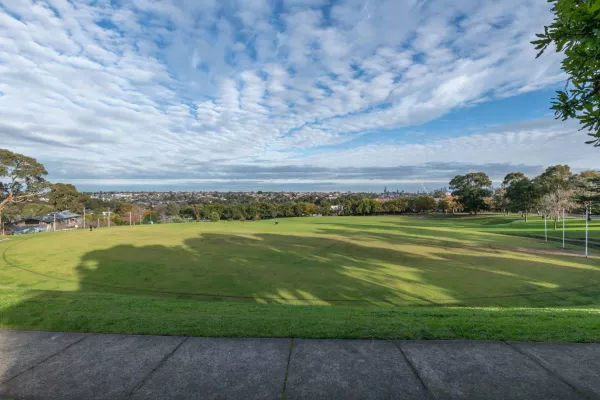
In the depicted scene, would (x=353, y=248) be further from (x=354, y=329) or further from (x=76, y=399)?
(x=76, y=399)

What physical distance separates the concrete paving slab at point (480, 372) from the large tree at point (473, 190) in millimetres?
85598

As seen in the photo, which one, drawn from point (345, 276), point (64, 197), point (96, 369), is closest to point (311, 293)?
point (345, 276)

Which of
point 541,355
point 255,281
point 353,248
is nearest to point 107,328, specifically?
point 541,355

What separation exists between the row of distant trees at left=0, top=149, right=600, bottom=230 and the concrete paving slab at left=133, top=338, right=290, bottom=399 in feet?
130

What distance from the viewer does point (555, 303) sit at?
11.7 m

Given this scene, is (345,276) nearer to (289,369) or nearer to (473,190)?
(289,369)

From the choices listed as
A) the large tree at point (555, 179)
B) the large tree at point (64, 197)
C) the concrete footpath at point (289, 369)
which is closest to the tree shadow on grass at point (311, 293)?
the concrete footpath at point (289, 369)

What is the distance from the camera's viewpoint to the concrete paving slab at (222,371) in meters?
2.81

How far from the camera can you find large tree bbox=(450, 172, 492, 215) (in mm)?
77625

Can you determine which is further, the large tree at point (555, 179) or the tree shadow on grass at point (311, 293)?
the large tree at point (555, 179)

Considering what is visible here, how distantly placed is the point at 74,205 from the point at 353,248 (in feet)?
158

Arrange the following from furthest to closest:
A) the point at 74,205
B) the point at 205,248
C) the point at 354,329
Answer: the point at 74,205 < the point at 205,248 < the point at 354,329

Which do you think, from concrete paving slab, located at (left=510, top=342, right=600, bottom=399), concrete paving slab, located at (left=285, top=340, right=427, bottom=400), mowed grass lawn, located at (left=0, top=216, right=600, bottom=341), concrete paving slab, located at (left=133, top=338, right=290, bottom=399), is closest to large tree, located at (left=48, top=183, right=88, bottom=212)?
mowed grass lawn, located at (left=0, top=216, right=600, bottom=341)

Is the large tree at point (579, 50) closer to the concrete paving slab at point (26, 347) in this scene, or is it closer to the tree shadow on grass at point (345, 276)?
the concrete paving slab at point (26, 347)
